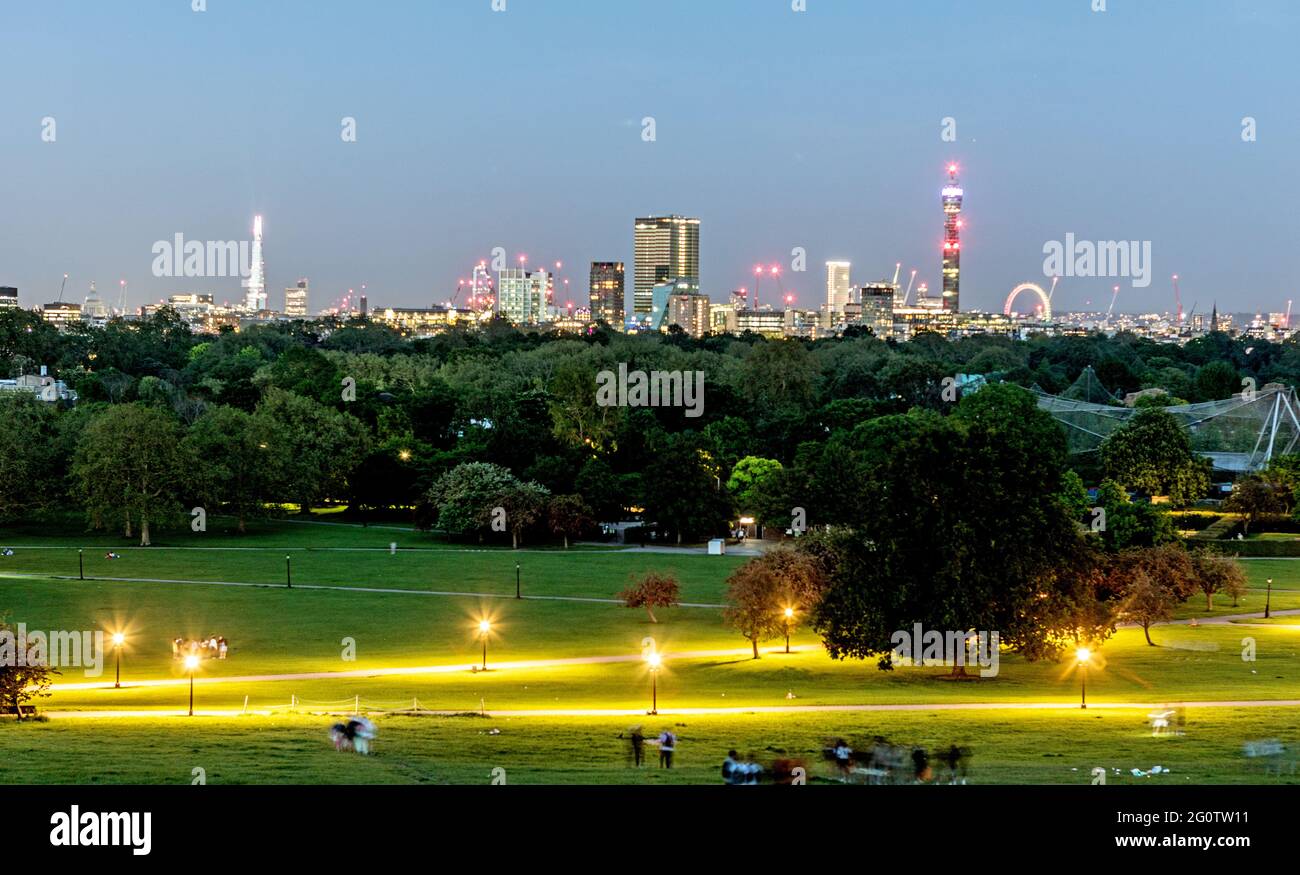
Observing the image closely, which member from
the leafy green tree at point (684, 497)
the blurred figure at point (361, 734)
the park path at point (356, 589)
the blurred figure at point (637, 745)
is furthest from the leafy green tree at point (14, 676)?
the leafy green tree at point (684, 497)

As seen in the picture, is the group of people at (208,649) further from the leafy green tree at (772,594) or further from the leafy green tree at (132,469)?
the leafy green tree at (132,469)

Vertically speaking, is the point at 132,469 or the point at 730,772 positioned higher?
the point at 132,469

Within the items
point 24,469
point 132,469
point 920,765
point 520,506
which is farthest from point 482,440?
point 920,765

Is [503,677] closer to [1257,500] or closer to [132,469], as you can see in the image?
[132,469]

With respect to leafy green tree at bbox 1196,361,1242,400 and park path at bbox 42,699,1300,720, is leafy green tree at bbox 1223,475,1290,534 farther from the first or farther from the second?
leafy green tree at bbox 1196,361,1242,400

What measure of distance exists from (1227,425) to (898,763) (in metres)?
76.0

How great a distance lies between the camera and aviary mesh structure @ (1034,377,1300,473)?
88562 mm

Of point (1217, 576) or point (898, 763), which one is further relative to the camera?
point (1217, 576)

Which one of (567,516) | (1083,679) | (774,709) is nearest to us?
→ (774,709)

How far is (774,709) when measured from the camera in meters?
31.2

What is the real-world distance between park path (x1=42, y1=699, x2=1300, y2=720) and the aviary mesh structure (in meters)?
Answer: 59.1

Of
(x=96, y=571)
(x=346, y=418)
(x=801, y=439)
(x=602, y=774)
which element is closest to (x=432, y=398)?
(x=346, y=418)

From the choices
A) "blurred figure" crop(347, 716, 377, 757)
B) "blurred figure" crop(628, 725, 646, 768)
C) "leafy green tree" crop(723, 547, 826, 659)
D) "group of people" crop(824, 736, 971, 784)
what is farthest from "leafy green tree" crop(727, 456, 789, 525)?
"blurred figure" crop(347, 716, 377, 757)
